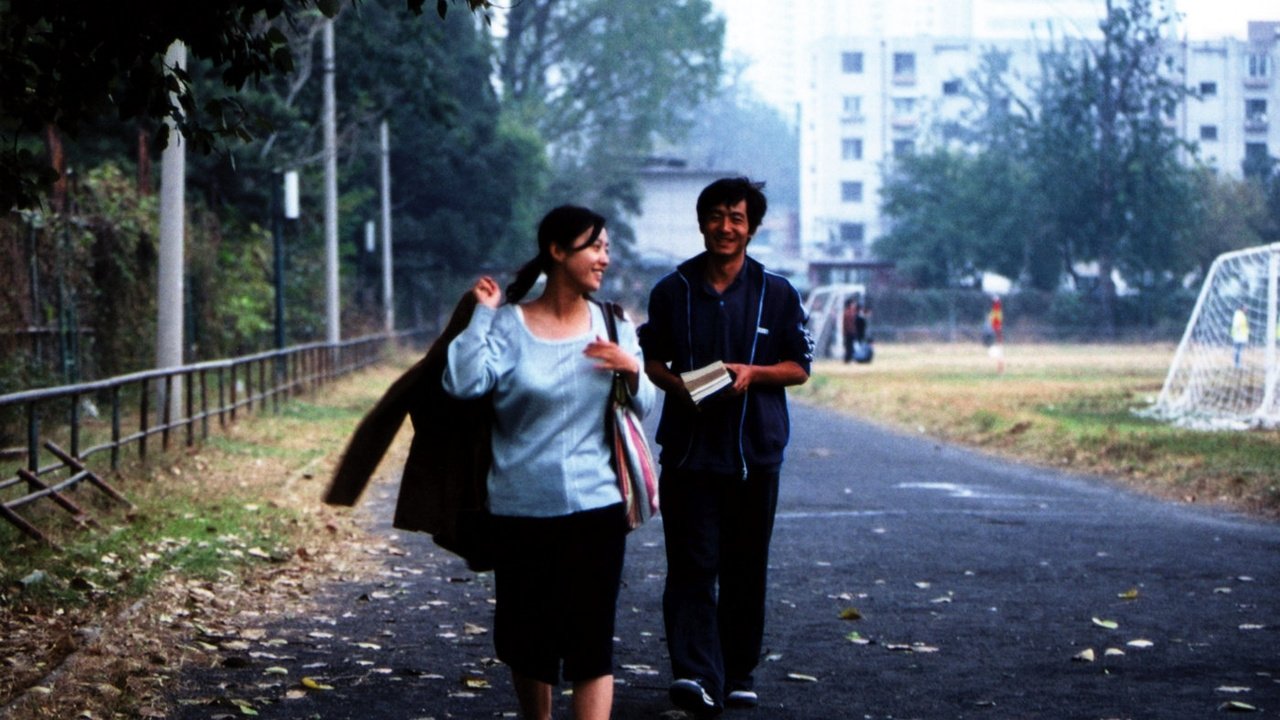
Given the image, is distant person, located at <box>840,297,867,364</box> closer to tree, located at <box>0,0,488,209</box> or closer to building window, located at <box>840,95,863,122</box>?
tree, located at <box>0,0,488,209</box>

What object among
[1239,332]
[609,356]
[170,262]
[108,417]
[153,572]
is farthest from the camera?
[1239,332]

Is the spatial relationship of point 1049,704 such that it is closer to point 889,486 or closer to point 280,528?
point 280,528

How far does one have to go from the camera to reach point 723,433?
23.9 ft

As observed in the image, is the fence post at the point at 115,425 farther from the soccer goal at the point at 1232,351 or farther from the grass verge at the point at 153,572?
the soccer goal at the point at 1232,351

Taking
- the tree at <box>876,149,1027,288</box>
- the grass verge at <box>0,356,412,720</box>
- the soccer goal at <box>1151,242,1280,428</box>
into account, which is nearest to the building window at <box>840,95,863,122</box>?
the tree at <box>876,149,1027,288</box>

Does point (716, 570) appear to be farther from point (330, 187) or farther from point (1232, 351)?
point (330, 187)

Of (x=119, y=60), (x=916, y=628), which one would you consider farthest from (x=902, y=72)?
(x=119, y=60)

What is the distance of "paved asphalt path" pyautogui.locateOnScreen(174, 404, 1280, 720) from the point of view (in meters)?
7.51

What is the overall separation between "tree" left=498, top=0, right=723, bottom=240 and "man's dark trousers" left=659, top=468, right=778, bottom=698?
6440 cm

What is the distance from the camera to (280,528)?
13.3 meters

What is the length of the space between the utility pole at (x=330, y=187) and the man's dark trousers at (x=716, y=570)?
27.3 m

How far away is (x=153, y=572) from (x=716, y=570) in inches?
176

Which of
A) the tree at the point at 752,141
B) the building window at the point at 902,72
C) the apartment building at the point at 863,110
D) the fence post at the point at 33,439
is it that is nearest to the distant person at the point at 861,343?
the fence post at the point at 33,439

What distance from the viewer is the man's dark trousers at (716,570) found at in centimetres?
723
